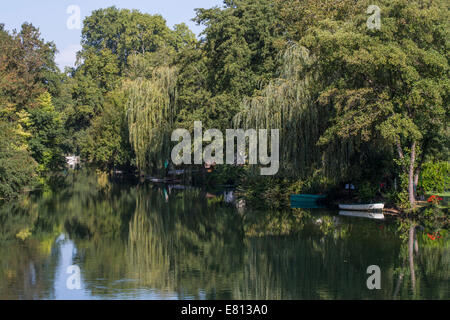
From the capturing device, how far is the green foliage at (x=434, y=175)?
105 feet

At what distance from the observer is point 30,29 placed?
74.3 meters

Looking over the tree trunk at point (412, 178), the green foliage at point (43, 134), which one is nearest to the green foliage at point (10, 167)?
the green foliage at point (43, 134)

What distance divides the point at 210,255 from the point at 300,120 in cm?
1274

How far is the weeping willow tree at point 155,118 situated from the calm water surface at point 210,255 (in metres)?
13.2

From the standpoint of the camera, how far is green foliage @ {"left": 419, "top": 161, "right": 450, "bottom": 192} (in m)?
32.1

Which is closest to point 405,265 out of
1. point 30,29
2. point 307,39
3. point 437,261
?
point 437,261

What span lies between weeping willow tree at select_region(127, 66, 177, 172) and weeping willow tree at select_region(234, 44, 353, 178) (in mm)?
15353

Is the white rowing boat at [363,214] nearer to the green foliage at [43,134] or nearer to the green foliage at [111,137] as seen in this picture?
the green foliage at [111,137]

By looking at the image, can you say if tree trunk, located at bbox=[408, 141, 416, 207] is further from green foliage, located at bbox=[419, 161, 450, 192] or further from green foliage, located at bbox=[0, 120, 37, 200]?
green foliage, located at bbox=[0, 120, 37, 200]

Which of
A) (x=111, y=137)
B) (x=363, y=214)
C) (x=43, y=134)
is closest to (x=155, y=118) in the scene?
(x=43, y=134)

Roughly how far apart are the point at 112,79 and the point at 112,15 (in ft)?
108

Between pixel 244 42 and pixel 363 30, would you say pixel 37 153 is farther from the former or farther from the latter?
pixel 363 30

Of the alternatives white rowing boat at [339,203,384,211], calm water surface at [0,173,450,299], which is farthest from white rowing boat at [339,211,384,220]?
calm water surface at [0,173,450,299]

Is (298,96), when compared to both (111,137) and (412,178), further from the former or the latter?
(111,137)
